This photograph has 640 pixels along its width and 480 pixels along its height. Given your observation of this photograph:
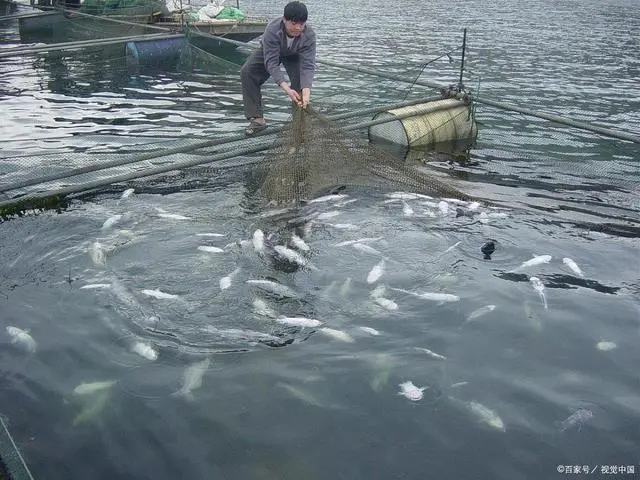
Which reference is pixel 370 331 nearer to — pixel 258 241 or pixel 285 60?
pixel 258 241

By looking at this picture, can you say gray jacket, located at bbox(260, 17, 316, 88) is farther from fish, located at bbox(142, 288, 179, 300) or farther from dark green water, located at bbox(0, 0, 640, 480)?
fish, located at bbox(142, 288, 179, 300)

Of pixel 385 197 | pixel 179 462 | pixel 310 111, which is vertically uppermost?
pixel 310 111

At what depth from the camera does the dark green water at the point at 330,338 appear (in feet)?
14.9

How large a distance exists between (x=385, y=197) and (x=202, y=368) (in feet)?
14.7

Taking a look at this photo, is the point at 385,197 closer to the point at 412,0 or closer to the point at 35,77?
the point at 35,77

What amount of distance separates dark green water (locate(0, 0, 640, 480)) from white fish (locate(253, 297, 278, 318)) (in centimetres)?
9

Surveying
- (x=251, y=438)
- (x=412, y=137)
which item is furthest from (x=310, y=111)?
(x=251, y=438)

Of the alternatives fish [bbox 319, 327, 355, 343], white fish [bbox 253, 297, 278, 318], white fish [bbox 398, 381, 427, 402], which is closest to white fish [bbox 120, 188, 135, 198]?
white fish [bbox 253, 297, 278, 318]

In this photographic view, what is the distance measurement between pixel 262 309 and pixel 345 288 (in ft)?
3.20

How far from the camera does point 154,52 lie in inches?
749

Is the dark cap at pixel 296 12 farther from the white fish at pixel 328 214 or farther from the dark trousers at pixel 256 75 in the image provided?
the white fish at pixel 328 214

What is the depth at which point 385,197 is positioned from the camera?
8922 mm

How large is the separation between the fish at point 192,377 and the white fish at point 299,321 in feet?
2.93

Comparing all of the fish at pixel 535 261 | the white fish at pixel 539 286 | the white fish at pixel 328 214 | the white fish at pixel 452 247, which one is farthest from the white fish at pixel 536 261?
the white fish at pixel 328 214
